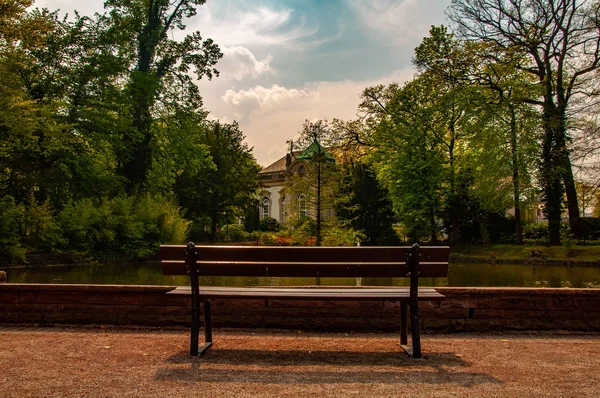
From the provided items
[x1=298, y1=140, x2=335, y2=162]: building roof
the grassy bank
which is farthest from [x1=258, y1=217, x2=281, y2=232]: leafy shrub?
[x1=298, y1=140, x2=335, y2=162]: building roof

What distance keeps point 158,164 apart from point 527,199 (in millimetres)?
20244

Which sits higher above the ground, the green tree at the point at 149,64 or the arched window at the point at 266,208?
the green tree at the point at 149,64

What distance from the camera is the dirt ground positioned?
3.30 m

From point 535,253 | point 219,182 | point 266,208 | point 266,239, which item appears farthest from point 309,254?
point 266,208

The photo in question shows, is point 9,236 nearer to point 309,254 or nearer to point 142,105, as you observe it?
point 142,105

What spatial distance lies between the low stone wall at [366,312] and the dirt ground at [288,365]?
0.15m

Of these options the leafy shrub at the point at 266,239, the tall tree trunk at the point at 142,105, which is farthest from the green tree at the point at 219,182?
the tall tree trunk at the point at 142,105

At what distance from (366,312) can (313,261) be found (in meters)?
1.26

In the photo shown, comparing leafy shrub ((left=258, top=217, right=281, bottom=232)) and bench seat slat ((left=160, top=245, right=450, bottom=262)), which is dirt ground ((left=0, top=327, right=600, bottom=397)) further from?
leafy shrub ((left=258, top=217, right=281, bottom=232))

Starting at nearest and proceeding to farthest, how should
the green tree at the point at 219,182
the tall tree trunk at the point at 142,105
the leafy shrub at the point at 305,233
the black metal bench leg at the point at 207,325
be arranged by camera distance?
the black metal bench leg at the point at 207,325
the leafy shrub at the point at 305,233
the tall tree trunk at the point at 142,105
the green tree at the point at 219,182

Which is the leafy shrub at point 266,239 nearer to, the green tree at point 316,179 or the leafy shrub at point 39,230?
the green tree at point 316,179

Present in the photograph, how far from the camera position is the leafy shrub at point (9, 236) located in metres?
17.9

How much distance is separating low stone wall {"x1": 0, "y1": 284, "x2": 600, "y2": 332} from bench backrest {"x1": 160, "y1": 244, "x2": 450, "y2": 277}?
1.02 meters

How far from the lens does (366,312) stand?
531cm
